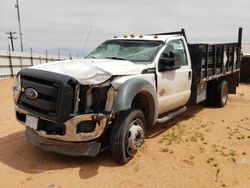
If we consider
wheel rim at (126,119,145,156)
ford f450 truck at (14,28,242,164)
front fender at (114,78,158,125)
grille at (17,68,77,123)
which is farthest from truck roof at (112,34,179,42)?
grille at (17,68,77,123)

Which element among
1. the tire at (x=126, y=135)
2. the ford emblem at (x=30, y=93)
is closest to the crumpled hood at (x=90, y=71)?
the ford emblem at (x=30, y=93)

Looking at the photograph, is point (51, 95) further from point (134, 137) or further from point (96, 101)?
point (134, 137)

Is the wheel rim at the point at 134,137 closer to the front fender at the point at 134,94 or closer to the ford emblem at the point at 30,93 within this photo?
the front fender at the point at 134,94

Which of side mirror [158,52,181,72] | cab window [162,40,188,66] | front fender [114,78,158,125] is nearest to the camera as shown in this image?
front fender [114,78,158,125]

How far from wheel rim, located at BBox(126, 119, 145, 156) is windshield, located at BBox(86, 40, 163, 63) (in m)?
1.32

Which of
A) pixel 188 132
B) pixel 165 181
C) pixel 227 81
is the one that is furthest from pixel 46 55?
pixel 165 181

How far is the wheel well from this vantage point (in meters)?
5.26

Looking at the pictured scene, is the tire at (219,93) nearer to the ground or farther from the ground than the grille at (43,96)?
nearer to the ground

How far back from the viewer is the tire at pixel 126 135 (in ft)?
14.6

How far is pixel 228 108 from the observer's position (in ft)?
29.8

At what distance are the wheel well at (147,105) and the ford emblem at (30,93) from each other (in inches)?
66.1

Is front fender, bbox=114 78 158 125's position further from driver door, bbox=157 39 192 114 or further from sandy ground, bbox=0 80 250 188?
sandy ground, bbox=0 80 250 188

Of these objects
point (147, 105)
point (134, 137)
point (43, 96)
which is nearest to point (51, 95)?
point (43, 96)

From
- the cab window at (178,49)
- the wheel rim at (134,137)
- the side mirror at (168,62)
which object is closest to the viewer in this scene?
the wheel rim at (134,137)
